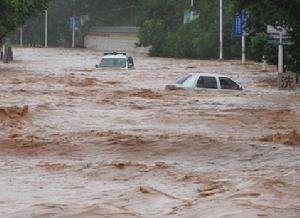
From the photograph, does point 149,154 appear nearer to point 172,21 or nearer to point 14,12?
point 14,12

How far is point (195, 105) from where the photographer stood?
74.3 feet

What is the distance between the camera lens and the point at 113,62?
125 feet

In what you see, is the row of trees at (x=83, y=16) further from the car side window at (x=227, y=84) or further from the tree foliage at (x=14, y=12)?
the car side window at (x=227, y=84)

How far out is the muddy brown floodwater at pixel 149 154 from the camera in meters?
9.12

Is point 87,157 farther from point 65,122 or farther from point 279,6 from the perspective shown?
point 65,122

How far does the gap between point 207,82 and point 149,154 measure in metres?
13.0

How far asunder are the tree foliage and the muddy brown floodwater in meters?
8.95

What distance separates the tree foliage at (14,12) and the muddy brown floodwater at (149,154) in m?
8.95

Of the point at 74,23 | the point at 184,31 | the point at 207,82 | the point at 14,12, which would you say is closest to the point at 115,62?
the point at 14,12

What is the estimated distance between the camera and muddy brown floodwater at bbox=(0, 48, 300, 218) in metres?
9.12

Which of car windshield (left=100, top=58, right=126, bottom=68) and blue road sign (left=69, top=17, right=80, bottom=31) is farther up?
blue road sign (left=69, top=17, right=80, bottom=31)

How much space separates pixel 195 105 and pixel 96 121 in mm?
4858

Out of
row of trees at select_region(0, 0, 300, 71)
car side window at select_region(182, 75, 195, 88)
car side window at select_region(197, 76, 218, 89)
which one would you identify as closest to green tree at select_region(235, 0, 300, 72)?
row of trees at select_region(0, 0, 300, 71)

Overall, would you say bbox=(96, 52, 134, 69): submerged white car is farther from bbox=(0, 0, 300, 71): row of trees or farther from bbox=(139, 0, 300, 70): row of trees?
bbox=(139, 0, 300, 70): row of trees
